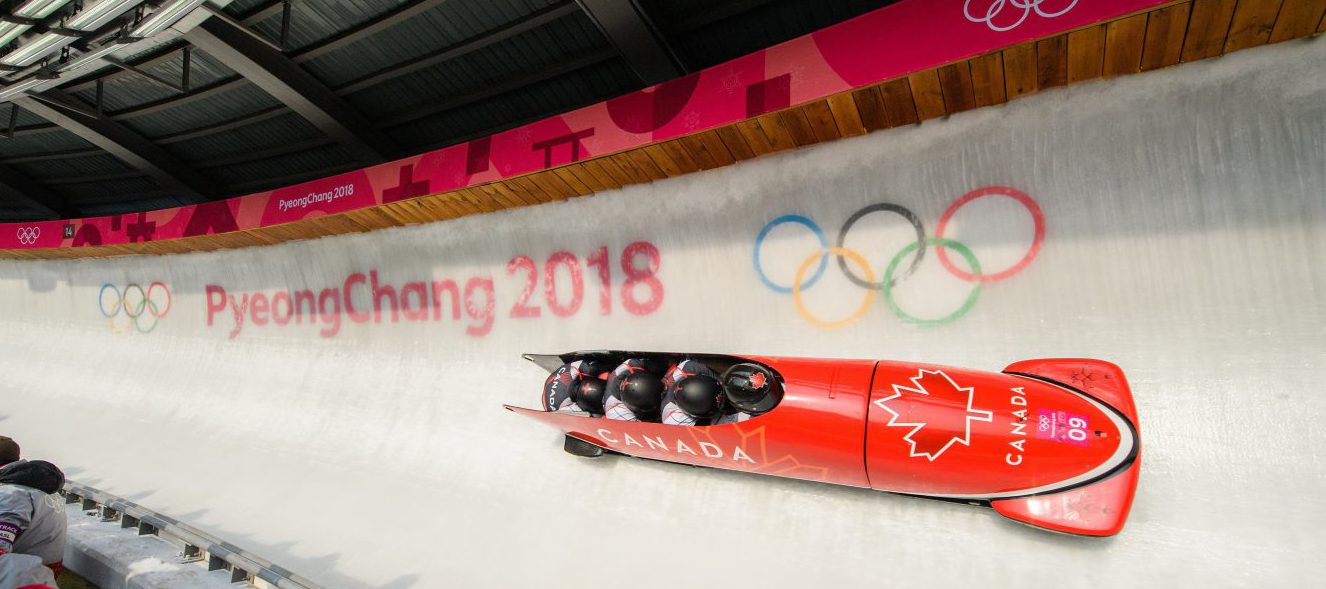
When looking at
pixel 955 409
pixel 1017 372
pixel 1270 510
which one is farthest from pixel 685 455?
pixel 1270 510

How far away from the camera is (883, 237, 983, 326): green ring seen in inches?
121

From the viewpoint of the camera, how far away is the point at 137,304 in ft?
23.9

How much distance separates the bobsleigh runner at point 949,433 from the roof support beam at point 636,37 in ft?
8.03

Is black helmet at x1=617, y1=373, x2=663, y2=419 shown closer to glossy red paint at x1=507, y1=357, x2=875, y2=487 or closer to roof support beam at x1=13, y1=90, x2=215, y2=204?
glossy red paint at x1=507, y1=357, x2=875, y2=487

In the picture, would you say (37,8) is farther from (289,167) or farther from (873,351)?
(873,351)

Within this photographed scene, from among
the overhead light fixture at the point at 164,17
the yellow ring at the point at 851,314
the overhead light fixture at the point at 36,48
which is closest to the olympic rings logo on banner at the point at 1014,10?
the yellow ring at the point at 851,314

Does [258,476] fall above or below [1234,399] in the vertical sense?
below

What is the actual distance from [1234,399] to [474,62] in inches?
216

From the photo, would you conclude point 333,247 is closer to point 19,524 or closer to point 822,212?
point 19,524

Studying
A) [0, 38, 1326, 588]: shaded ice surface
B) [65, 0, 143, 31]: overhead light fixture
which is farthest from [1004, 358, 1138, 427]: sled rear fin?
[65, 0, 143, 31]: overhead light fixture

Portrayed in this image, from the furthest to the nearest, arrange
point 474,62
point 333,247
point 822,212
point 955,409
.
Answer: point 333,247 < point 474,62 < point 822,212 < point 955,409

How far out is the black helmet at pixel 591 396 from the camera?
3.32 m

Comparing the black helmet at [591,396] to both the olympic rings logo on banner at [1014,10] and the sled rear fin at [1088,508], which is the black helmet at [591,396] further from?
the olympic rings logo on banner at [1014,10]

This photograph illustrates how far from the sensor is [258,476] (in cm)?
475
